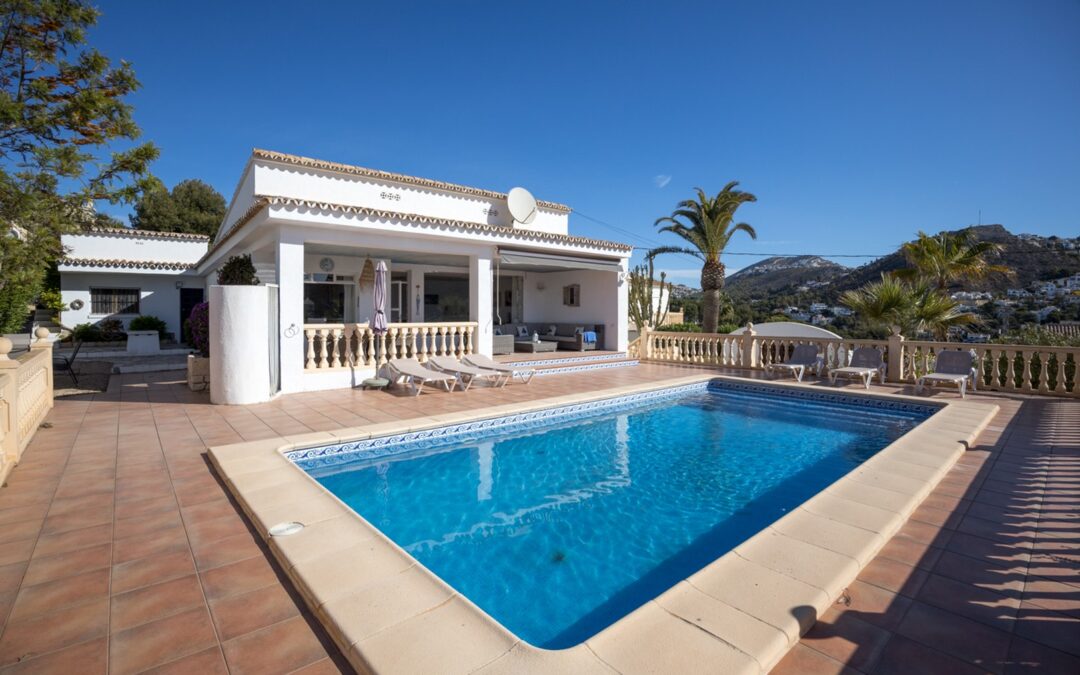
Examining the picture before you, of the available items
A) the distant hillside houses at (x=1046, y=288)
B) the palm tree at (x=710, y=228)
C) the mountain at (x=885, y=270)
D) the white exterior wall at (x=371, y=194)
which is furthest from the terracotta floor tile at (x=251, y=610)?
the distant hillside houses at (x=1046, y=288)

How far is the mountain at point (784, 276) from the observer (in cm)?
4816

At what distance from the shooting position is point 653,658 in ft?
8.59

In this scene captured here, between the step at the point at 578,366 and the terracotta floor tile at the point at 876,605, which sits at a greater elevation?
the step at the point at 578,366

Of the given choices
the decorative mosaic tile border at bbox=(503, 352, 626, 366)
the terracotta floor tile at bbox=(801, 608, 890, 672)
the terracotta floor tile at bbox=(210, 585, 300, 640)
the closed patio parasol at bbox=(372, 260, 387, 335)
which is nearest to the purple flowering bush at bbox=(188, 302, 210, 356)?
the closed patio parasol at bbox=(372, 260, 387, 335)

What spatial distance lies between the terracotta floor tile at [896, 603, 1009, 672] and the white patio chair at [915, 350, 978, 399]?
35.5 ft

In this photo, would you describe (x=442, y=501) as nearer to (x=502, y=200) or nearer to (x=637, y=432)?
(x=637, y=432)

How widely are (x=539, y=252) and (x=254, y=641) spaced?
1377cm

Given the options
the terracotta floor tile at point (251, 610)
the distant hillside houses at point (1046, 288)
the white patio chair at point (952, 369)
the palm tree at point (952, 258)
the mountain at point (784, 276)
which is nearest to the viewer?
the terracotta floor tile at point (251, 610)

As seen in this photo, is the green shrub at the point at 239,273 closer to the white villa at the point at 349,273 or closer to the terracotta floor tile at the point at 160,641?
the white villa at the point at 349,273

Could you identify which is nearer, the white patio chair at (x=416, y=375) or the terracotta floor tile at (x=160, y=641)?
the terracotta floor tile at (x=160, y=641)

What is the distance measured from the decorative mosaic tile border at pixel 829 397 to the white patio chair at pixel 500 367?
527cm

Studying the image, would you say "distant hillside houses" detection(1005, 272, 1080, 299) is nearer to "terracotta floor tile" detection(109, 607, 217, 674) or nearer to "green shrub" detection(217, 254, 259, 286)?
"green shrub" detection(217, 254, 259, 286)

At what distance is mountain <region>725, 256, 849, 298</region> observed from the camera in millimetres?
48156

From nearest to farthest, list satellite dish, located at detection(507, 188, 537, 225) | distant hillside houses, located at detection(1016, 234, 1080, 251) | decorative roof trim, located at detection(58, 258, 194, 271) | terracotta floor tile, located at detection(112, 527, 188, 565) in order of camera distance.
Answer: terracotta floor tile, located at detection(112, 527, 188, 565) < satellite dish, located at detection(507, 188, 537, 225) < decorative roof trim, located at detection(58, 258, 194, 271) < distant hillside houses, located at detection(1016, 234, 1080, 251)
